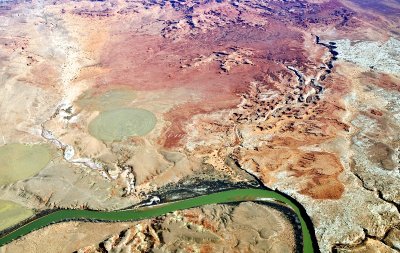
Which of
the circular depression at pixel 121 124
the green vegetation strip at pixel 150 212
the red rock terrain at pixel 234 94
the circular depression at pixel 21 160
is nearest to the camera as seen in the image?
the green vegetation strip at pixel 150 212

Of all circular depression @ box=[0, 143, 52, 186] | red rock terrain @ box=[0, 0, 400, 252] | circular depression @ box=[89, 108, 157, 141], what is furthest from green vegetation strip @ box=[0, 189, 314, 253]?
circular depression @ box=[89, 108, 157, 141]

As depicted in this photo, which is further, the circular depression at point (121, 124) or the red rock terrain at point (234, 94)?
the circular depression at point (121, 124)

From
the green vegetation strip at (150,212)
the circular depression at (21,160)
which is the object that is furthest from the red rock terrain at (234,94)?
the circular depression at (21,160)

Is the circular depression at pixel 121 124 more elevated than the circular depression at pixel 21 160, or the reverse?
the circular depression at pixel 121 124

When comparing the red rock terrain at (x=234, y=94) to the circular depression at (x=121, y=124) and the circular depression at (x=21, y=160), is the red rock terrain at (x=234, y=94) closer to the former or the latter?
the circular depression at (x=121, y=124)

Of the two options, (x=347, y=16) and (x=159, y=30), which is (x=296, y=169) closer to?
(x=159, y=30)

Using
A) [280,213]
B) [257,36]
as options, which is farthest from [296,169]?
[257,36]
